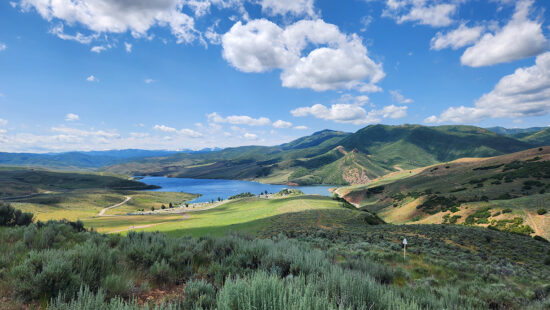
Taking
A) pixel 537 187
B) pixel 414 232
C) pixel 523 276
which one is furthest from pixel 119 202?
pixel 537 187

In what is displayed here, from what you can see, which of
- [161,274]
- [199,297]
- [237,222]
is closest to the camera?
[199,297]

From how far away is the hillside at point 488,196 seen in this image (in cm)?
3212

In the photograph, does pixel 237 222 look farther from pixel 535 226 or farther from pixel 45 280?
pixel 535 226

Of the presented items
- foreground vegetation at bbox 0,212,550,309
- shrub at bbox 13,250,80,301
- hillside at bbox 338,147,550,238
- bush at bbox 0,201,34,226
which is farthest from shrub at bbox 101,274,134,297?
hillside at bbox 338,147,550,238

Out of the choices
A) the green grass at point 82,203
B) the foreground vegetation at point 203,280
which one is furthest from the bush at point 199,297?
the green grass at point 82,203

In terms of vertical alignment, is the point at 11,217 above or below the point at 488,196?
above

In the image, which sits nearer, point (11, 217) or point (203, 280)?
point (203, 280)

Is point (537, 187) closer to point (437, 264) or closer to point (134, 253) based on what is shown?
point (437, 264)

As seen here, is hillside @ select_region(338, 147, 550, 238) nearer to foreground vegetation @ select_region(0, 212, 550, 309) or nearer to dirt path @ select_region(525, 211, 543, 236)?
dirt path @ select_region(525, 211, 543, 236)

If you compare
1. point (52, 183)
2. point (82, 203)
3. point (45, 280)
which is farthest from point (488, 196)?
point (52, 183)

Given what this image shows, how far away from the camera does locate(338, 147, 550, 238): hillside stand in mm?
32125

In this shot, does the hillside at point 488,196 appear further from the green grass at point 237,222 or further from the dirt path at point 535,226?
the green grass at point 237,222

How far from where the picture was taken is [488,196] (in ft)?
156

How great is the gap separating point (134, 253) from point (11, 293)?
2523 millimetres
